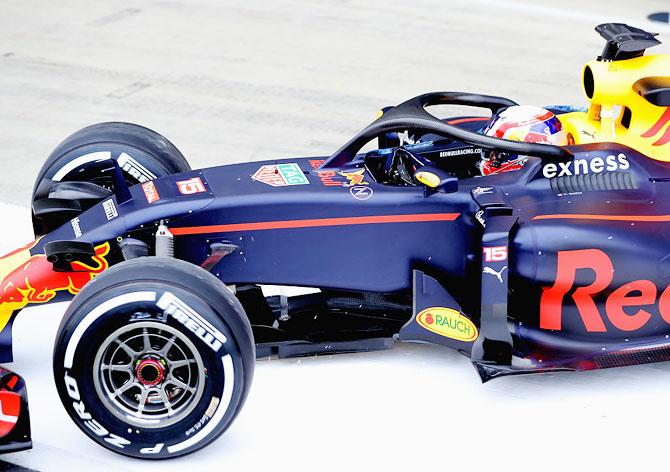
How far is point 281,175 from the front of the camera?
546 cm

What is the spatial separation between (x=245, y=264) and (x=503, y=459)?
138 centimetres

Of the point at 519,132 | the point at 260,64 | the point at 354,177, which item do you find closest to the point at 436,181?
the point at 354,177

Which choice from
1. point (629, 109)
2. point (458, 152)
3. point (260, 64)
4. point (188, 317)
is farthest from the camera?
point (260, 64)

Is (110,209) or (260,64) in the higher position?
(110,209)

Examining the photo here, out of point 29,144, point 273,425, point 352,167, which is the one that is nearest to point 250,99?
point 29,144

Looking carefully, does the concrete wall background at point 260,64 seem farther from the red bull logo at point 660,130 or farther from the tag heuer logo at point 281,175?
the red bull logo at point 660,130

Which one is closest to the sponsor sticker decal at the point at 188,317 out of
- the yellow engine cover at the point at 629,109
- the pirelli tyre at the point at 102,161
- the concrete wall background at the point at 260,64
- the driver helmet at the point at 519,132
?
the pirelli tyre at the point at 102,161

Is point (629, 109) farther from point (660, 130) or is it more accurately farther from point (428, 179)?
point (428, 179)

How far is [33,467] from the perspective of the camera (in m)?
4.77

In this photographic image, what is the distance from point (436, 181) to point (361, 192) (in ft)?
1.09

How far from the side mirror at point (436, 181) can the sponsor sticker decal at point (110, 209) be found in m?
1.34

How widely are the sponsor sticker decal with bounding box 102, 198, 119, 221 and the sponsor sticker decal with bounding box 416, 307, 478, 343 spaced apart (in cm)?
141

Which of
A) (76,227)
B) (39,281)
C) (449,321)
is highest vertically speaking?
(76,227)

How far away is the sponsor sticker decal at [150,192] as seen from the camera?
5.32m
